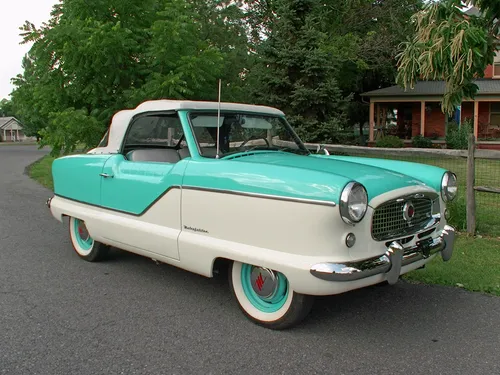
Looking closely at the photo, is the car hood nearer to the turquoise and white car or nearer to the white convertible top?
the turquoise and white car

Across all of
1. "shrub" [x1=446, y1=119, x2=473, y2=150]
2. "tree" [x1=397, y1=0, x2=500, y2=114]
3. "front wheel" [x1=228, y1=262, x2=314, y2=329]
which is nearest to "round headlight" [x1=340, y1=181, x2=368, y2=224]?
"front wheel" [x1=228, y1=262, x2=314, y2=329]

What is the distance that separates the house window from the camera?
26522 millimetres

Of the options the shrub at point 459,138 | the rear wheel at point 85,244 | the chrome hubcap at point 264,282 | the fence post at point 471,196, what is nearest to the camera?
the chrome hubcap at point 264,282

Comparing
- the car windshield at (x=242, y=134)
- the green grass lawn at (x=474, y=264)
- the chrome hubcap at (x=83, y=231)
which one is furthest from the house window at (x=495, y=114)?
the chrome hubcap at (x=83, y=231)

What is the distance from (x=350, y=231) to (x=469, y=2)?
6675mm

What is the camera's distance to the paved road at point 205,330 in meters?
3.27

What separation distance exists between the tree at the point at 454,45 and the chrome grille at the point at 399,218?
4918 millimetres

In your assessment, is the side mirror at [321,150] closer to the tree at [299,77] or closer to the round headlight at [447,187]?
the round headlight at [447,187]

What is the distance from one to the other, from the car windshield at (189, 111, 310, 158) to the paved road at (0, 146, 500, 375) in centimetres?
137

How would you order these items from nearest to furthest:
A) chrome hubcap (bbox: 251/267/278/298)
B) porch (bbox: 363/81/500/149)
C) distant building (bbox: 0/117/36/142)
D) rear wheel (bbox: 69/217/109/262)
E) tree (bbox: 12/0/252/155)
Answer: chrome hubcap (bbox: 251/267/278/298) → rear wheel (bbox: 69/217/109/262) → tree (bbox: 12/0/252/155) → porch (bbox: 363/81/500/149) → distant building (bbox: 0/117/36/142)

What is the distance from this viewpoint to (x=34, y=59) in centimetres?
996

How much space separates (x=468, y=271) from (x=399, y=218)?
6.38 feet

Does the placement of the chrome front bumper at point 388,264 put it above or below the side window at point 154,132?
below

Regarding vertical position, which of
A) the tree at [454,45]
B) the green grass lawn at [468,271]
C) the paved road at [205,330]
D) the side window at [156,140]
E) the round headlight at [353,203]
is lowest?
the green grass lawn at [468,271]
